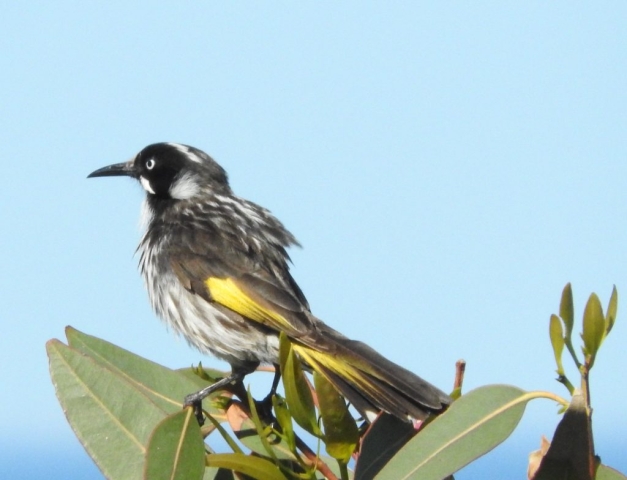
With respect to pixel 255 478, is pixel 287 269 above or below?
above

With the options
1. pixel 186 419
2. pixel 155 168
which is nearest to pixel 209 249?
pixel 155 168

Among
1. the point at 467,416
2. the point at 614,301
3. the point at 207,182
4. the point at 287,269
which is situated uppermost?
the point at 207,182

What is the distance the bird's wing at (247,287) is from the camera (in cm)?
419

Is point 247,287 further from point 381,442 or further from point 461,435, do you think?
point 461,435

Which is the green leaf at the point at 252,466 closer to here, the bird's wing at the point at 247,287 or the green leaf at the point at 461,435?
the green leaf at the point at 461,435

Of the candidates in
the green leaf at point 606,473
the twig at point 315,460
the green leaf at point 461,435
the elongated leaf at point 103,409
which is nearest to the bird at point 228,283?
the elongated leaf at point 103,409

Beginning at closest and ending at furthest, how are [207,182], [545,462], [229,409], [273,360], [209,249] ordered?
[545,462]
[229,409]
[273,360]
[209,249]
[207,182]

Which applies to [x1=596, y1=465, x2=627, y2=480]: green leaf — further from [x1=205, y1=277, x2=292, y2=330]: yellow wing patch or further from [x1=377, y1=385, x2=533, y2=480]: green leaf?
[x1=205, y1=277, x2=292, y2=330]: yellow wing patch

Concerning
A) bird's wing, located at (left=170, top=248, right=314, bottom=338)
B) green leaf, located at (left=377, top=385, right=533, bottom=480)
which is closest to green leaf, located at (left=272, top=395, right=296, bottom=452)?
green leaf, located at (left=377, top=385, right=533, bottom=480)

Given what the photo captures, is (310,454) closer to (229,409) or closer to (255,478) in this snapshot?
(255,478)

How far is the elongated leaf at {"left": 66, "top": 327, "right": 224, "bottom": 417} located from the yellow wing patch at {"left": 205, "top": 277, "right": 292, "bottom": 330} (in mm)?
837

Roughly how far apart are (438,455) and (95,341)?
4.40 feet

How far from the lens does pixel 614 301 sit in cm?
234

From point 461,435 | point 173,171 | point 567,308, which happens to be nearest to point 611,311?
point 567,308
